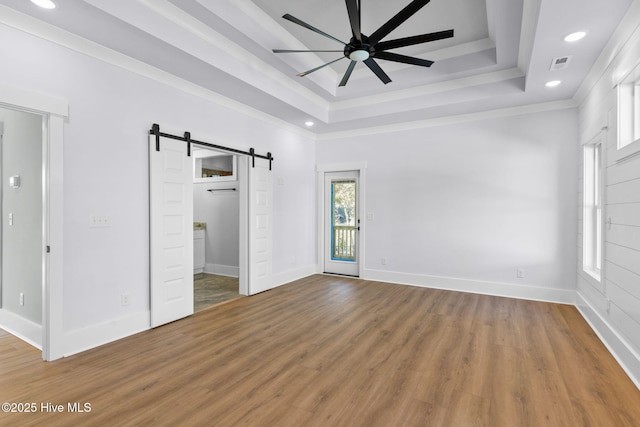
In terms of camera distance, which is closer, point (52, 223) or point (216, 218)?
point (52, 223)

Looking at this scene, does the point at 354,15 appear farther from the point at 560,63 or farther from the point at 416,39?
the point at 560,63

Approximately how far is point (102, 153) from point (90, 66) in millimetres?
795

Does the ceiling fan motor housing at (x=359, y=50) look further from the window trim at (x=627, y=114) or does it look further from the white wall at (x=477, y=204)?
the white wall at (x=477, y=204)

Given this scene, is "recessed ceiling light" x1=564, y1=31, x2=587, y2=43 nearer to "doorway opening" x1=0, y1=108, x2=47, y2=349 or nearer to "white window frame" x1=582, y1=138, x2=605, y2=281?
"white window frame" x1=582, y1=138, x2=605, y2=281

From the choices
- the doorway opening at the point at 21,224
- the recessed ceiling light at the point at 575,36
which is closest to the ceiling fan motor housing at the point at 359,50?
the recessed ceiling light at the point at 575,36

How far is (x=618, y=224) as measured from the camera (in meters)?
2.88

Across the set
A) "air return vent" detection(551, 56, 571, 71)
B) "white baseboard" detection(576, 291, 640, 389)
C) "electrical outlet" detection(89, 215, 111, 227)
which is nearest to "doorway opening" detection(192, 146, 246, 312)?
"electrical outlet" detection(89, 215, 111, 227)

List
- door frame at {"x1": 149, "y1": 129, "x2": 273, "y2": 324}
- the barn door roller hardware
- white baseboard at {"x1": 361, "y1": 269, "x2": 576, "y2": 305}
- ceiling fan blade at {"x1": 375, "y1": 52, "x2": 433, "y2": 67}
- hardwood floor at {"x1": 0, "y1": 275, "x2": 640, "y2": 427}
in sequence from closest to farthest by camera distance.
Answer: hardwood floor at {"x1": 0, "y1": 275, "x2": 640, "y2": 427} → ceiling fan blade at {"x1": 375, "y1": 52, "x2": 433, "y2": 67} → the barn door roller hardware → white baseboard at {"x1": 361, "y1": 269, "x2": 576, "y2": 305} → door frame at {"x1": 149, "y1": 129, "x2": 273, "y2": 324}

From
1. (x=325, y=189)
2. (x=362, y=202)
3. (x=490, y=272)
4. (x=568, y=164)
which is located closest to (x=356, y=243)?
(x=362, y=202)

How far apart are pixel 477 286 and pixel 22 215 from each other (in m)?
5.91

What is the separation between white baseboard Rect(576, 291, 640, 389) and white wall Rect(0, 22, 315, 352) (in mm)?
4415

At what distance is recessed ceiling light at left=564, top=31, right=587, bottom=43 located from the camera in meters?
2.72

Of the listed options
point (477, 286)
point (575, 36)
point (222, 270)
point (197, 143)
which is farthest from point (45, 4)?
point (477, 286)

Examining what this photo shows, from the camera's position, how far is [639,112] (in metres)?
2.67
